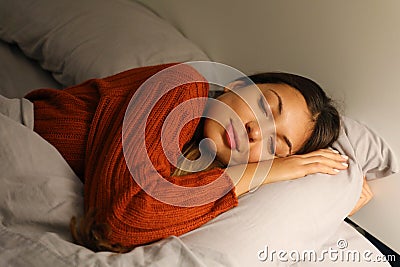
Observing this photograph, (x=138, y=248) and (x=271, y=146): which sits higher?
(x=271, y=146)

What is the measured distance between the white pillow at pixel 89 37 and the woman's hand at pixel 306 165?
1.68 ft

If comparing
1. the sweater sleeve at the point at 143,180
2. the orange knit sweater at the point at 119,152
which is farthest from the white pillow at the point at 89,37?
the sweater sleeve at the point at 143,180

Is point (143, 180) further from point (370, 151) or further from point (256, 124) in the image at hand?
point (370, 151)

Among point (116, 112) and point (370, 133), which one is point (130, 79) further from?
point (370, 133)

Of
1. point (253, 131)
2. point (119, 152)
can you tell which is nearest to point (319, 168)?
point (253, 131)

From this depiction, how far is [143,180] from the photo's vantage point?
1.06 meters

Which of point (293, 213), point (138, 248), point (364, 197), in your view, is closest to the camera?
point (138, 248)

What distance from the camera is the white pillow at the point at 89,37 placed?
157cm

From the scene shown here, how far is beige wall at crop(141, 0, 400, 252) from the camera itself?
132 centimetres

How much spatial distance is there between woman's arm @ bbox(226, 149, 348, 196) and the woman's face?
0.03 metres

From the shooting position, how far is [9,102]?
1210mm

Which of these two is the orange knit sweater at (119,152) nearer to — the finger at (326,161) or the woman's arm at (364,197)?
the finger at (326,161)

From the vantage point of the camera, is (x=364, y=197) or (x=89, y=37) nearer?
(x=364, y=197)

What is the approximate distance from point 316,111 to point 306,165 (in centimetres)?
12
